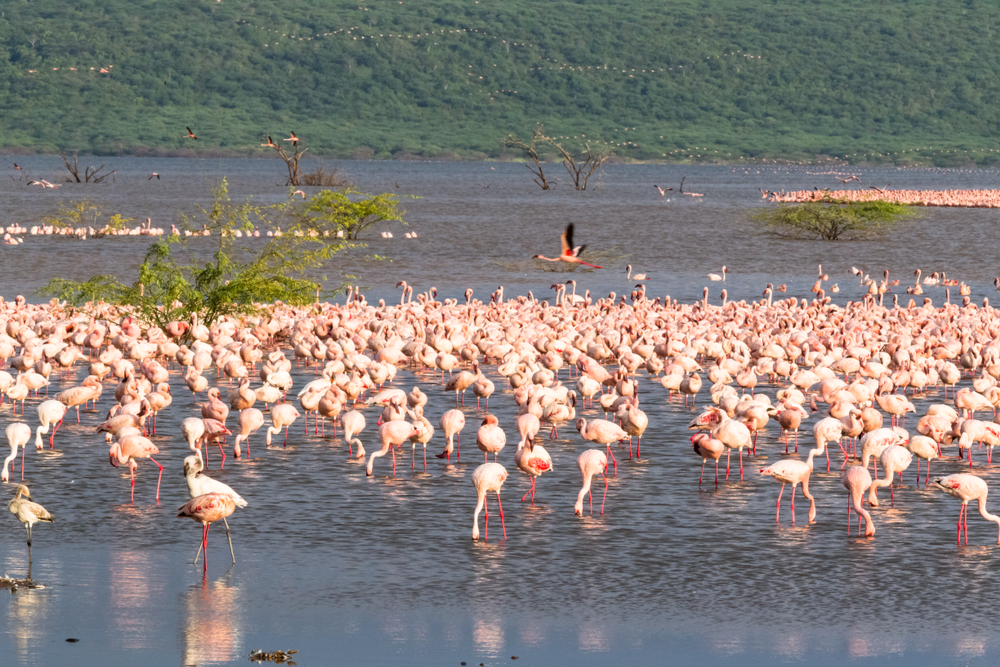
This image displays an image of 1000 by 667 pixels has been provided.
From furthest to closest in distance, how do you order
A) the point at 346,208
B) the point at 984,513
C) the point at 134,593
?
the point at 346,208, the point at 984,513, the point at 134,593

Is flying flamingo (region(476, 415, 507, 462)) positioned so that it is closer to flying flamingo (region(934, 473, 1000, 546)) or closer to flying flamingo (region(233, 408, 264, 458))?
flying flamingo (region(233, 408, 264, 458))

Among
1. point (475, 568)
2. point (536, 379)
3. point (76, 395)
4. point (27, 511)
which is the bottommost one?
point (475, 568)

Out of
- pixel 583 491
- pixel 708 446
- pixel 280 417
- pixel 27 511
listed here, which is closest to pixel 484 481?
pixel 583 491

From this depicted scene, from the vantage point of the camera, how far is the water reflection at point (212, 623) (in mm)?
10219

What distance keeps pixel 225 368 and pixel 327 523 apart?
789cm

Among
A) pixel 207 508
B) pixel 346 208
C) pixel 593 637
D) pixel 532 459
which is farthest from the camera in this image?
pixel 346 208

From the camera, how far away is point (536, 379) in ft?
67.7

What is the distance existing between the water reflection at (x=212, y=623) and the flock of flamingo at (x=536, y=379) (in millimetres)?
706

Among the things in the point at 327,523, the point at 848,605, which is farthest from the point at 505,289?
the point at 848,605

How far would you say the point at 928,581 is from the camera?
1229 cm

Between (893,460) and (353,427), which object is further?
(353,427)

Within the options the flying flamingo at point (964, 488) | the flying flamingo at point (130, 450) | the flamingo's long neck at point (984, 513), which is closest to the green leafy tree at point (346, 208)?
the flying flamingo at point (130, 450)

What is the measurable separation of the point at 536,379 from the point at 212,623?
10182mm

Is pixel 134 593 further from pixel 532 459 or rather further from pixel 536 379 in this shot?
pixel 536 379
